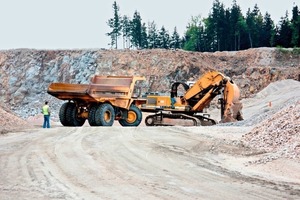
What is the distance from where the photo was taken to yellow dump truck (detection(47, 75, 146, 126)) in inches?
846

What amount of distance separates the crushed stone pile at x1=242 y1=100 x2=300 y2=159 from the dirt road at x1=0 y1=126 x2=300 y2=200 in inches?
18.7

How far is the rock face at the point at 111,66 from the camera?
2125 inches

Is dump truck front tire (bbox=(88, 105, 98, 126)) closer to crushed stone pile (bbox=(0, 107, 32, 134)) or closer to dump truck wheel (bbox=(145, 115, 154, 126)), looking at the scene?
crushed stone pile (bbox=(0, 107, 32, 134))

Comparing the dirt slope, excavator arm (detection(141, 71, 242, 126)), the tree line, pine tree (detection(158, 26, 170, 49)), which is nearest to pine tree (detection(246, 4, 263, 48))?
the tree line

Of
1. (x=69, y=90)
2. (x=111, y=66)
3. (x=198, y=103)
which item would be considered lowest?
(x=198, y=103)

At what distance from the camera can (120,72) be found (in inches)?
2206

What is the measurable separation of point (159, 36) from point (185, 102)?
74.3m

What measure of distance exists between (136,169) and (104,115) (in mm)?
11969

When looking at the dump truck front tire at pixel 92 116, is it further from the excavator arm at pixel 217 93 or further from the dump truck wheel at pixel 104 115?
the excavator arm at pixel 217 93

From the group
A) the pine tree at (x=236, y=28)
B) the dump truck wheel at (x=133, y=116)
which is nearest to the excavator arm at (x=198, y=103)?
the dump truck wheel at (x=133, y=116)

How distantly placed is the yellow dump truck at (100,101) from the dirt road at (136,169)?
5.94 meters

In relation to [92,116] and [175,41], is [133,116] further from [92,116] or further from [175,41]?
[175,41]

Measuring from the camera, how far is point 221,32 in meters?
82.2

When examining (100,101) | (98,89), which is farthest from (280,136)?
(98,89)
